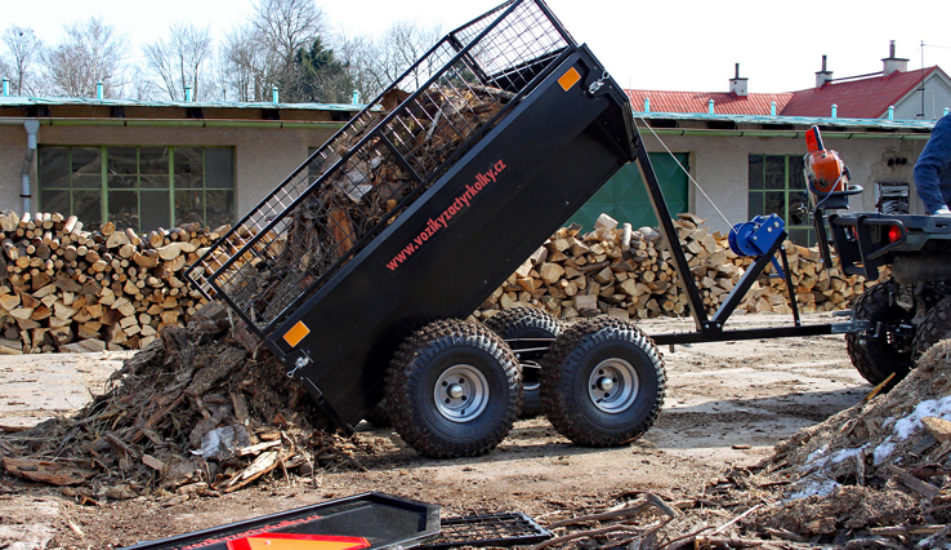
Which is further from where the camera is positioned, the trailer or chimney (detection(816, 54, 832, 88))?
chimney (detection(816, 54, 832, 88))

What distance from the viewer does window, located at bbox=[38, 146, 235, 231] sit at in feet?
46.0

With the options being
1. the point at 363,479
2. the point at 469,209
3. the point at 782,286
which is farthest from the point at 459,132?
the point at 782,286

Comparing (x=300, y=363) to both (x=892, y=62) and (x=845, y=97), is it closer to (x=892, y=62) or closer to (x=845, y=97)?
(x=845, y=97)

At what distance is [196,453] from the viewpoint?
514 centimetres

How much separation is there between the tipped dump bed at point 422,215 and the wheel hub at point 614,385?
0.94 metres

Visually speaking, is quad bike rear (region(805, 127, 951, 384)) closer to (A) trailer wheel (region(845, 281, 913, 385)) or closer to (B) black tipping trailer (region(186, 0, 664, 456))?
(A) trailer wheel (region(845, 281, 913, 385))

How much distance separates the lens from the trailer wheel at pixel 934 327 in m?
6.24

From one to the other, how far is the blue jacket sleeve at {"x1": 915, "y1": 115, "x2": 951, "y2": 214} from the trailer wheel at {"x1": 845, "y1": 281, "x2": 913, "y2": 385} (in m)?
0.80

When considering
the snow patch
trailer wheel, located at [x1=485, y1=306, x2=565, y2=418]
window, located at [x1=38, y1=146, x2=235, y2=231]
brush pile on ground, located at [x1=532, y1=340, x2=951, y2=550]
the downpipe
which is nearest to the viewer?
brush pile on ground, located at [x1=532, y1=340, x2=951, y2=550]

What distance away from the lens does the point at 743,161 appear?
17.0 m

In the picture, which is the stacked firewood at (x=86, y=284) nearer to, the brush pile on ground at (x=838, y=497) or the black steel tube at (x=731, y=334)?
the black steel tube at (x=731, y=334)

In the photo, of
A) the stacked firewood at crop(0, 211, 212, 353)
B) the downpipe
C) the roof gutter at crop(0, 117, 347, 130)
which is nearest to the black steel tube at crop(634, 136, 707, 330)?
the stacked firewood at crop(0, 211, 212, 353)

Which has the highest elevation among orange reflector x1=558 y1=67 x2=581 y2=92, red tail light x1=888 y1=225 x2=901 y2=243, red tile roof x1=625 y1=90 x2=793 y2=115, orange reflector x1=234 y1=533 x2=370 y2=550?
red tile roof x1=625 y1=90 x2=793 y2=115

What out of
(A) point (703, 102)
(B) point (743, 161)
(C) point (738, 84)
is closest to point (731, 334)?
(B) point (743, 161)
